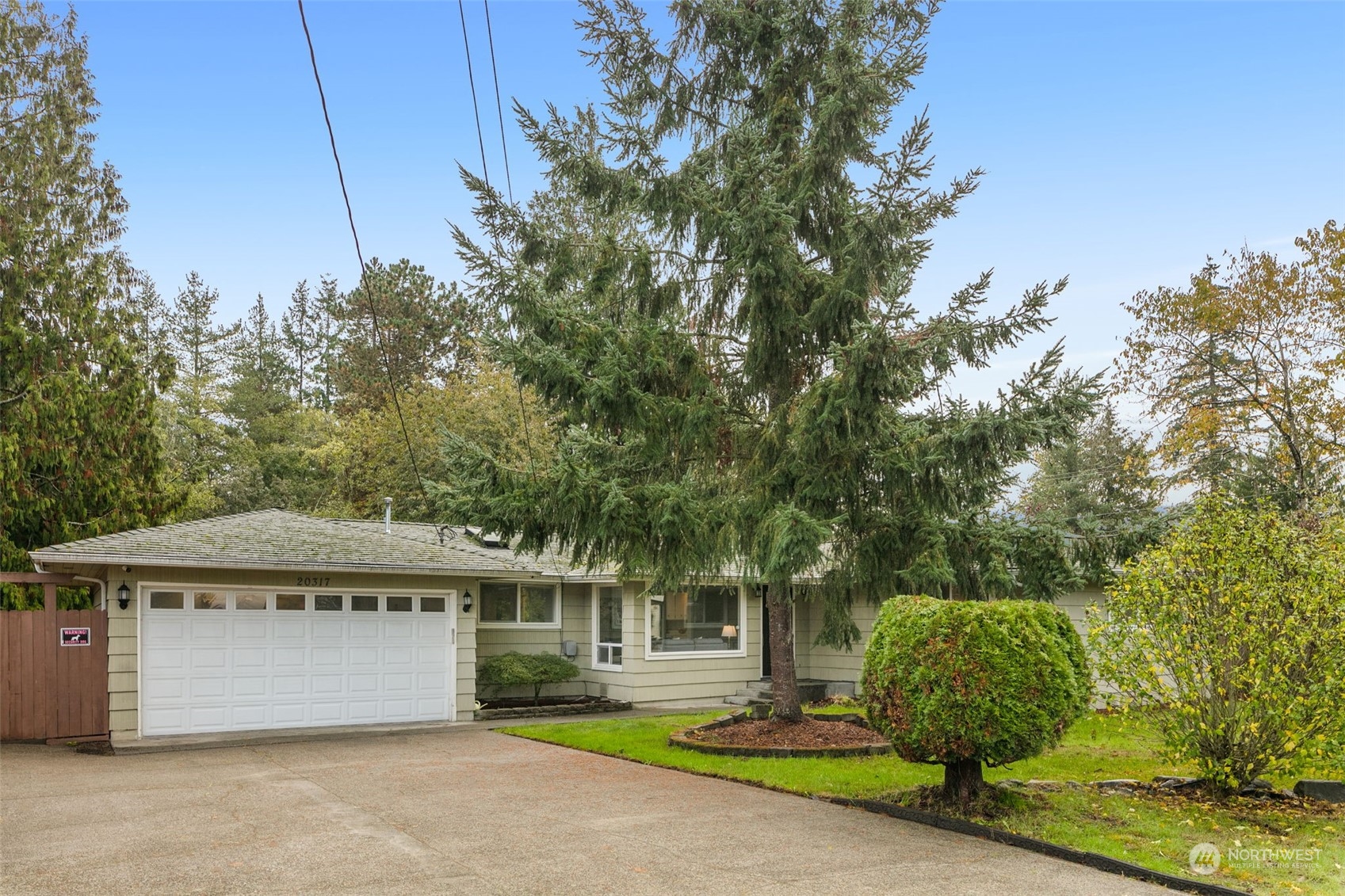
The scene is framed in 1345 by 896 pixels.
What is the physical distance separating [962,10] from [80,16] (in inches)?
781

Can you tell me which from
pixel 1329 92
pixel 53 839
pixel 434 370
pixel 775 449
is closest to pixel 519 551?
pixel 775 449

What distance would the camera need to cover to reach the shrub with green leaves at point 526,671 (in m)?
16.3

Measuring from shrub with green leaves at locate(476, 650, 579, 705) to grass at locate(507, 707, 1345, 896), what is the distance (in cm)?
348

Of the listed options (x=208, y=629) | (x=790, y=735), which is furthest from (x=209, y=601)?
(x=790, y=735)

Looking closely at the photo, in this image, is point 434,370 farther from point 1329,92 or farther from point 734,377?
point 1329,92

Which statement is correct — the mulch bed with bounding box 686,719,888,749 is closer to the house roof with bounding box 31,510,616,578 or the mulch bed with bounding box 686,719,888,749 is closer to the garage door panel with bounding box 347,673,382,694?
the house roof with bounding box 31,510,616,578

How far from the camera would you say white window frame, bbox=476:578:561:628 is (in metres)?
17.2

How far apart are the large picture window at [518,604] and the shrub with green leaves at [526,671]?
62 cm

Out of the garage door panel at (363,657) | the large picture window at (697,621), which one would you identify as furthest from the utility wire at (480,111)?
the large picture window at (697,621)

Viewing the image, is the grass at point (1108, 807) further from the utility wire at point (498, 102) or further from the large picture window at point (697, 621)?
the utility wire at point (498, 102)

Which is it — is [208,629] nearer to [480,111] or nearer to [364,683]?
[364,683]

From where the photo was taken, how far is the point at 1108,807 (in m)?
8.08

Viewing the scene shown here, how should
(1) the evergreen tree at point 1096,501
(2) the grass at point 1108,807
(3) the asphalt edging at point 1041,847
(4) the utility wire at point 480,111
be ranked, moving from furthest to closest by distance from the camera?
(1) the evergreen tree at point 1096,501 → (4) the utility wire at point 480,111 → (2) the grass at point 1108,807 → (3) the asphalt edging at point 1041,847

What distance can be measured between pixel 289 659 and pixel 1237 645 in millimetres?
Answer: 11846
